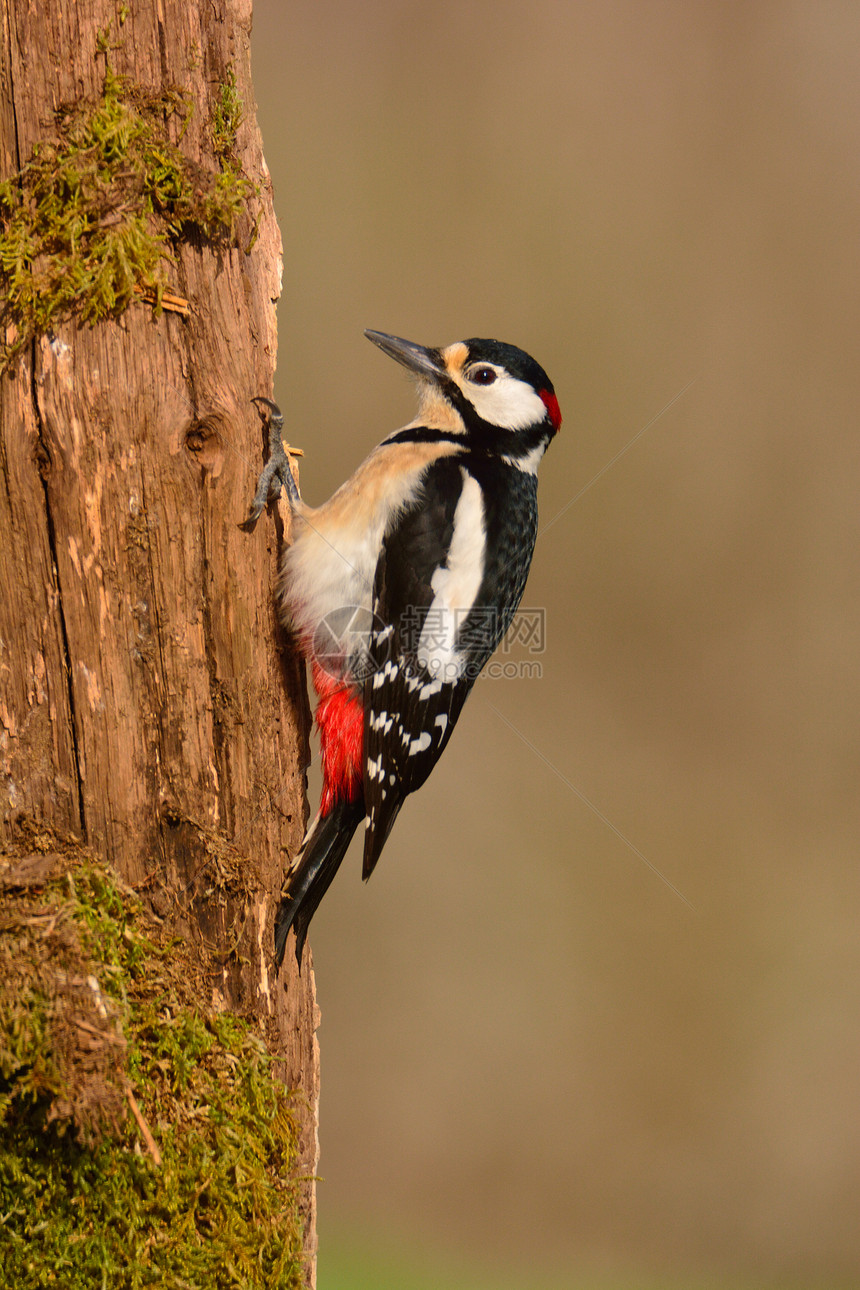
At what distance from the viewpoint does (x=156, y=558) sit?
1.74 meters

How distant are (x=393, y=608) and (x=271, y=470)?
507 mm

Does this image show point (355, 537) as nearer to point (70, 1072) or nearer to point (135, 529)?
point (135, 529)

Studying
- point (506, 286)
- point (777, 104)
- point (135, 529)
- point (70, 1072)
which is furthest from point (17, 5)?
point (777, 104)

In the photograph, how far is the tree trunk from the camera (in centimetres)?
163

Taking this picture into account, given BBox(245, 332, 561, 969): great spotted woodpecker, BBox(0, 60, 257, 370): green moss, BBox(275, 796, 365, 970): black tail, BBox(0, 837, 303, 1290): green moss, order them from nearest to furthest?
1. BBox(0, 837, 303, 1290): green moss
2. BBox(0, 60, 257, 370): green moss
3. BBox(275, 796, 365, 970): black tail
4. BBox(245, 332, 561, 969): great spotted woodpecker

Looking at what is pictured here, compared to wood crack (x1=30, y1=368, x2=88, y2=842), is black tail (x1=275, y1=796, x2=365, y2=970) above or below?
below

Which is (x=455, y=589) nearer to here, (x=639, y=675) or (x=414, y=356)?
(x=414, y=356)

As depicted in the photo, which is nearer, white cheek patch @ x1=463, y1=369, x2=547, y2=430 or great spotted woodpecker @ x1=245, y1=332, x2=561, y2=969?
great spotted woodpecker @ x1=245, y1=332, x2=561, y2=969

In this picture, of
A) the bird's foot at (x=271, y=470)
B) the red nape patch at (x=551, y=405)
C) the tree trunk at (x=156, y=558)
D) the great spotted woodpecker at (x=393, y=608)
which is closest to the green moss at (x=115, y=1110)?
the tree trunk at (x=156, y=558)

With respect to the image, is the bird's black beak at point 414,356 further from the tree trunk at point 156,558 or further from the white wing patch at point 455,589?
the tree trunk at point 156,558

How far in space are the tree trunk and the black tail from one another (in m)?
0.05

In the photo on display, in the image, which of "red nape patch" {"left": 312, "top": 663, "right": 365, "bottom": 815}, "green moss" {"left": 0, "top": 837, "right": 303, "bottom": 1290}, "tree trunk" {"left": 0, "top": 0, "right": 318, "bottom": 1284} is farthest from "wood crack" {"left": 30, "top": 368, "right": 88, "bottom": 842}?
"red nape patch" {"left": 312, "top": 663, "right": 365, "bottom": 815}

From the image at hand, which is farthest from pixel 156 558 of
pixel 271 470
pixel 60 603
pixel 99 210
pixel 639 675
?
pixel 639 675

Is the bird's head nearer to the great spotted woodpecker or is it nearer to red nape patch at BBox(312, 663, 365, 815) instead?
the great spotted woodpecker
